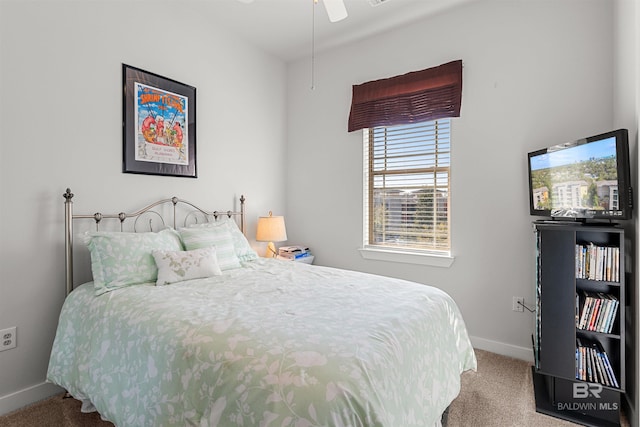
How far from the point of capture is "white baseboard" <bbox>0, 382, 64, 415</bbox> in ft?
6.49

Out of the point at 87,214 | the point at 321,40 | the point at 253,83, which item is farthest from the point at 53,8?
the point at 321,40

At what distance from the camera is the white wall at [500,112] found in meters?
2.39

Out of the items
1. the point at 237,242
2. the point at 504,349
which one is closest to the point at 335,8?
the point at 237,242

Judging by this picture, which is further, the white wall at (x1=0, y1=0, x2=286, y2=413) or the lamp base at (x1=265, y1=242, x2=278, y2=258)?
the lamp base at (x1=265, y1=242, x2=278, y2=258)

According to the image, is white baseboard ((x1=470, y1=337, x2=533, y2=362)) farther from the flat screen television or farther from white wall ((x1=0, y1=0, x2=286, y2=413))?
white wall ((x1=0, y1=0, x2=286, y2=413))

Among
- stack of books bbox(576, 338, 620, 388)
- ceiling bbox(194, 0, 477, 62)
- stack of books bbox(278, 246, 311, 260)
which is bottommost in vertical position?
stack of books bbox(576, 338, 620, 388)

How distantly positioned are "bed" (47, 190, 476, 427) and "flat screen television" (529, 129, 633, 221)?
3.27 feet

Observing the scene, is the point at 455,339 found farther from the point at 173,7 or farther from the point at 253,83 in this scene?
the point at 173,7

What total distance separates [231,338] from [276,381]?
0.31 meters

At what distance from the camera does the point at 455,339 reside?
190 centimetres

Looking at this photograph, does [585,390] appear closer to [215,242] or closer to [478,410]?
[478,410]

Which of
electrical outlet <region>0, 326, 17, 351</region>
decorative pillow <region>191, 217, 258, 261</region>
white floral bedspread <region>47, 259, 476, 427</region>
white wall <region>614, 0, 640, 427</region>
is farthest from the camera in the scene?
decorative pillow <region>191, 217, 258, 261</region>

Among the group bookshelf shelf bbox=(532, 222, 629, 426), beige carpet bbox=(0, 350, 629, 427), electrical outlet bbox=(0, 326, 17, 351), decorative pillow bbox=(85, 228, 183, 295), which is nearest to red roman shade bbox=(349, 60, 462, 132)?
bookshelf shelf bbox=(532, 222, 629, 426)

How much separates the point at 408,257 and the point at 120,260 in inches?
92.3
